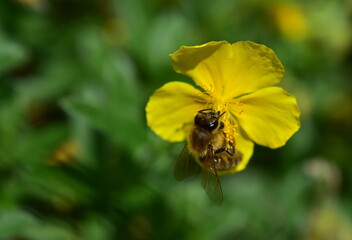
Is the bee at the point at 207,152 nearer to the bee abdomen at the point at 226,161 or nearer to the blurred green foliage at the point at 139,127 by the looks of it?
the bee abdomen at the point at 226,161

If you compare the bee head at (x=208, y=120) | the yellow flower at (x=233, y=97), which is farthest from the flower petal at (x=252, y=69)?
the bee head at (x=208, y=120)

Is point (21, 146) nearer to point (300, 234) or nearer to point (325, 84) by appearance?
point (300, 234)

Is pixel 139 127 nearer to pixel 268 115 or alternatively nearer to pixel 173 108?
pixel 173 108

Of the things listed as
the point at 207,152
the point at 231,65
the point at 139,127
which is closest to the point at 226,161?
the point at 207,152

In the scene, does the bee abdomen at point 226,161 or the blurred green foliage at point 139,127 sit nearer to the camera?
the bee abdomen at point 226,161

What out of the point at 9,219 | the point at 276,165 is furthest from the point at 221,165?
the point at 276,165

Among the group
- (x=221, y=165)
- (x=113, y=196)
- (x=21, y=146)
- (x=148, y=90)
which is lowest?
(x=221, y=165)
